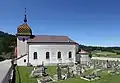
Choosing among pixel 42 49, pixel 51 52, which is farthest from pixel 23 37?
pixel 51 52

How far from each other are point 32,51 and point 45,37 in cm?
422

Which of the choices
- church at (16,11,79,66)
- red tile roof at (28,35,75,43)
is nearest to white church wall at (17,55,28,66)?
church at (16,11,79,66)

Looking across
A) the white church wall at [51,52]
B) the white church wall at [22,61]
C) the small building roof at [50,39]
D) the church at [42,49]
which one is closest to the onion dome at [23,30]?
the church at [42,49]

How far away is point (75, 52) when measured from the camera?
44.7 m

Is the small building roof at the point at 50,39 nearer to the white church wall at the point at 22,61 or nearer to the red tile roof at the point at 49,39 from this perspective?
the red tile roof at the point at 49,39

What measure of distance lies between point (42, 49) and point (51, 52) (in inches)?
78.1

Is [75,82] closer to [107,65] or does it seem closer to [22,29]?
[107,65]

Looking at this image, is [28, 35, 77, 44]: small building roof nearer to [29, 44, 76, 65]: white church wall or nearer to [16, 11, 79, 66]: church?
[16, 11, 79, 66]: church

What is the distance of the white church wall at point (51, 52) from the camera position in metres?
42.5

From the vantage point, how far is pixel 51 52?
142 feet

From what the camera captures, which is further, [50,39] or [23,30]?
[23,30]

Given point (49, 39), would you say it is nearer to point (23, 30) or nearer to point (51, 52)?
point (51, 52)

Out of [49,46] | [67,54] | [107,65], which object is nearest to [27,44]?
[49,46]

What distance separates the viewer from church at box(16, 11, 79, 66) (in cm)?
4244
